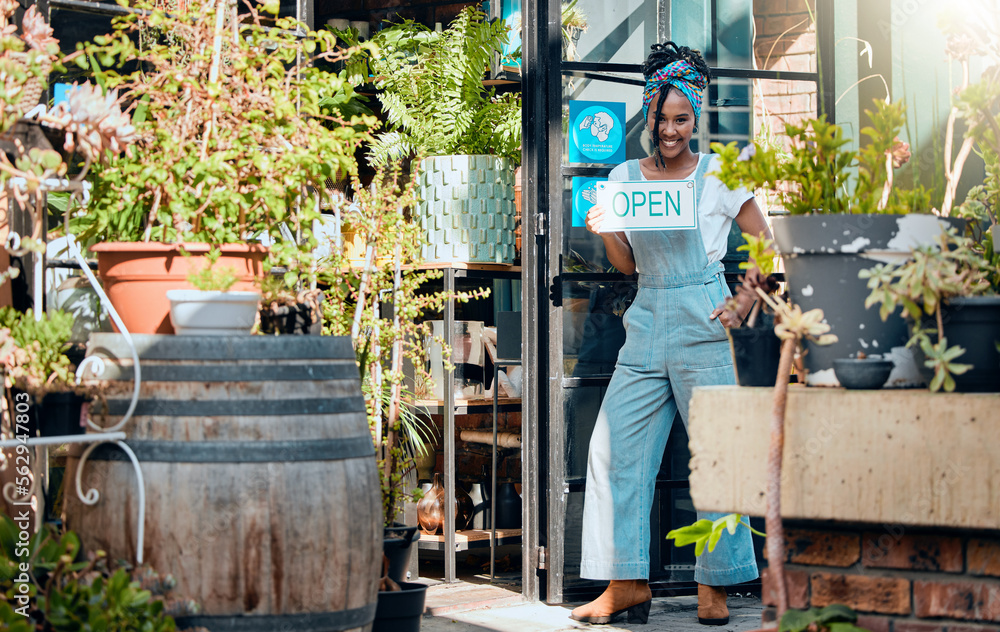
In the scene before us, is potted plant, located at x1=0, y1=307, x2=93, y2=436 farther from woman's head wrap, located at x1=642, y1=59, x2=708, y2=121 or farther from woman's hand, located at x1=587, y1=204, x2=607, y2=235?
woman's head wrap, located at x1=642, y1=59, x2=708, y2=121

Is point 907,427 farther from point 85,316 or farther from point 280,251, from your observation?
point 85,316

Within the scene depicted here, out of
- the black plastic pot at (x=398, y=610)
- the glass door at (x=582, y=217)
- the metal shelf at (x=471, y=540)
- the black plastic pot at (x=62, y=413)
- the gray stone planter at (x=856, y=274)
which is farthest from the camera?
the metal shelf at (x=471, y=540)

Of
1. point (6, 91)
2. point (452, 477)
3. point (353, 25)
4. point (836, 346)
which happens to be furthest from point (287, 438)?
point (353, 25)

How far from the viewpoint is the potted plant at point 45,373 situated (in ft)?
7.00

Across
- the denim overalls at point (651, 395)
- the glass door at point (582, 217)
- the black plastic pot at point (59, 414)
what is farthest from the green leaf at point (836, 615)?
the glass door at point (582, 217)

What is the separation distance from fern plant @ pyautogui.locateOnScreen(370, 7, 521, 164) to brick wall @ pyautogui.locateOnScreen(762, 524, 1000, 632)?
264 centimetres

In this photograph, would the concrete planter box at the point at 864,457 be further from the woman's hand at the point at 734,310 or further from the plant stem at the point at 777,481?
the woman's hand at the point at 734,310

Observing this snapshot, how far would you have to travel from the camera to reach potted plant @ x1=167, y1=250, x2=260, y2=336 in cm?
201

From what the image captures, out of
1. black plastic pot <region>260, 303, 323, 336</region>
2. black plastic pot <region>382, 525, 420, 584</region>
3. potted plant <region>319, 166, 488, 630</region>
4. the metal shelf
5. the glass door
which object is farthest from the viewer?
the metal shelf

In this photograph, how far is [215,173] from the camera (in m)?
2.20

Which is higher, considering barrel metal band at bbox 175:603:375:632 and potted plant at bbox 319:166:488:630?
potted plant at bbox 319:166:488:630

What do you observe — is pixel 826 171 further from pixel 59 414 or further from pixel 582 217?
pixel 582 217

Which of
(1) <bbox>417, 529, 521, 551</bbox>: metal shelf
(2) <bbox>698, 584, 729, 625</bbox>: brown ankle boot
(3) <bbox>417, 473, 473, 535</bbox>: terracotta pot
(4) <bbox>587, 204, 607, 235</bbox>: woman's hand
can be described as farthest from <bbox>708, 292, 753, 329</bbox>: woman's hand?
(3) <bbox>417, 473, 473, 535</bbox>: terracotta pot

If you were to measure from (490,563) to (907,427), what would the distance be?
2.82 meters
